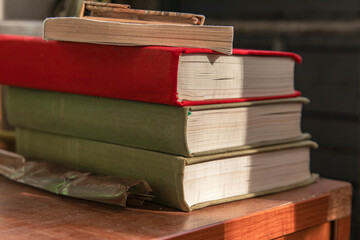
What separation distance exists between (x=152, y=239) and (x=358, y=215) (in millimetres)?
2046

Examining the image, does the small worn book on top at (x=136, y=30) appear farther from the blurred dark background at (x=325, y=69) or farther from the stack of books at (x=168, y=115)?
the blurred dark background at (x=325, y=69)

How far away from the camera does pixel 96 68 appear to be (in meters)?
0.83

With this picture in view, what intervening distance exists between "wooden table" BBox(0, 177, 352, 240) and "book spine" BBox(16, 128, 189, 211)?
3 cm

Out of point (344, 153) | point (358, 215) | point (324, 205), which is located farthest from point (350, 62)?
point (324, 205)

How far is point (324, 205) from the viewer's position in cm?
87

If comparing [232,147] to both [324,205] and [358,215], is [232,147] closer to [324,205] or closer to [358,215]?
[324,205]

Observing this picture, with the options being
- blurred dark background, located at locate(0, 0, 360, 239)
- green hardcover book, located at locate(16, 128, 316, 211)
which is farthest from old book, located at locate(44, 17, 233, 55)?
blurred dark background, located at locate(0, 0, 360, 239)

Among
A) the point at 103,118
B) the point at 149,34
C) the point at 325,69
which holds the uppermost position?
the point at 149,34

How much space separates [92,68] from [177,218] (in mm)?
270

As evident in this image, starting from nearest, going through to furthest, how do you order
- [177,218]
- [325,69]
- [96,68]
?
[177,218]
[96,68]
[325,69]

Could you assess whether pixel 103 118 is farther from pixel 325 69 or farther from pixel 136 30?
pixel 325 69

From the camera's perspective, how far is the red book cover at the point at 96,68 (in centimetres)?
73

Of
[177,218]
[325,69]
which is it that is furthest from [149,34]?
[325,69]

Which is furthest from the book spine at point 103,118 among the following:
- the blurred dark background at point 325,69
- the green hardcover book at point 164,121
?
the blurred dark background at point 325,69
